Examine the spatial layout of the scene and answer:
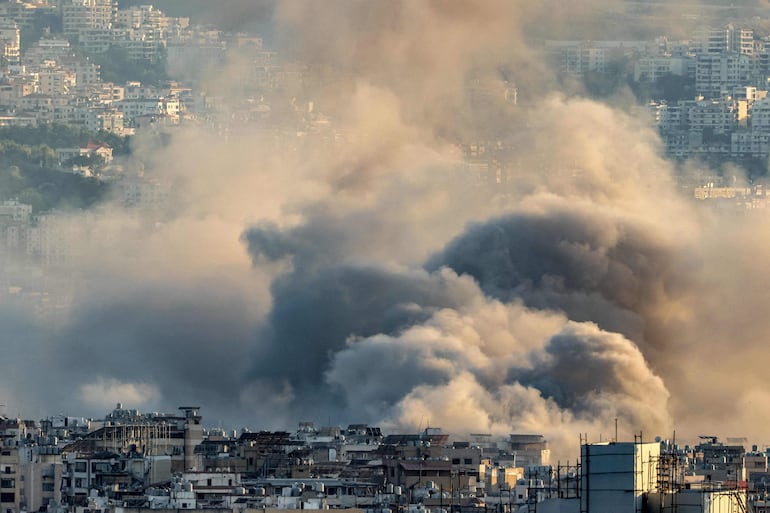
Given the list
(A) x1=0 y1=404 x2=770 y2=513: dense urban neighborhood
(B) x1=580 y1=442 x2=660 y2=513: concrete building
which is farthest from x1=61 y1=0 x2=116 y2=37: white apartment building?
(B) x1=580 y1=442 x2=660 y2=513: concrete building

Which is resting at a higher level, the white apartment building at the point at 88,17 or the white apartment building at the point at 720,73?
the white apartment building at the point at 88,17

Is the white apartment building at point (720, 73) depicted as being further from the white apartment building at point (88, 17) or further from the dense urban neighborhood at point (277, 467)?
the dense urban neighborhood at point (277, 467)

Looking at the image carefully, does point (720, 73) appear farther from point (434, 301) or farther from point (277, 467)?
point (277, 467)

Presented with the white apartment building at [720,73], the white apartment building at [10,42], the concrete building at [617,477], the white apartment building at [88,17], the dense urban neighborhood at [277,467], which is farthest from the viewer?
the white apartment building at [88,17]

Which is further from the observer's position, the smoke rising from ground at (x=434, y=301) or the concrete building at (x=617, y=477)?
the smoke rising from ground at (x=434, y=301)

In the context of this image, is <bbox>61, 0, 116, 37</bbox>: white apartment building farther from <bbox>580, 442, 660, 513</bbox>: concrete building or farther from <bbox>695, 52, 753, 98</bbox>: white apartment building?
<bbox>580, 442, 660, 513</bbox>: concrete building

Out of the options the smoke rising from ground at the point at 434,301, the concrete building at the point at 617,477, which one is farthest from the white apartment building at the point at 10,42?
the concrete building at the point at 617,477

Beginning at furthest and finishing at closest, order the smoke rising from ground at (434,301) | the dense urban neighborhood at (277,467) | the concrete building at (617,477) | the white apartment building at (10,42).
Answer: the white apartment building at (10,42)
the smoke rising from ground at (434,301)
the dense urban neighborhood at (277,467)
the concrete building at (617,477)

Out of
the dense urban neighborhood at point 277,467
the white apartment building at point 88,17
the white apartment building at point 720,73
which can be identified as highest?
the white apartment building at point 88,17
